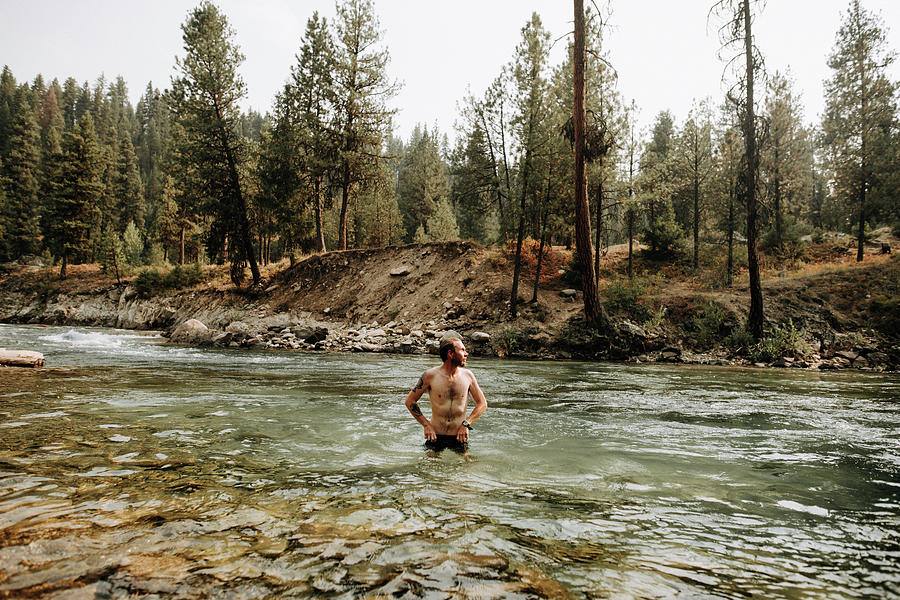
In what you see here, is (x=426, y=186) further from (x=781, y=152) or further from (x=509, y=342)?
(x=509, y=342)

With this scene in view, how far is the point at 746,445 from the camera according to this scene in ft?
18.8

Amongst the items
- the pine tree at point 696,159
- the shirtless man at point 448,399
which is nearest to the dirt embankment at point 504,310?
the pine tree at point 696,159

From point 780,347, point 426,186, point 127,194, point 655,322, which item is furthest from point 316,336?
point 127,194

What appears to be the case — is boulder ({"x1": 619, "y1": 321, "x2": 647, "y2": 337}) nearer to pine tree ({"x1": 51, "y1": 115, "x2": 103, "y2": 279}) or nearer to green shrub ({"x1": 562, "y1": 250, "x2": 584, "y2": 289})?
green shrub ({"x1": 562, "y1": 250, "x2": 584, "y2": 289})

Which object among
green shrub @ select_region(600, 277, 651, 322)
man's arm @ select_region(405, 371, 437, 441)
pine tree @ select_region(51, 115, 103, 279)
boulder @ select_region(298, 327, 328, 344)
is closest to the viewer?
man's arm @ select_region(405, 371, 437, 441)

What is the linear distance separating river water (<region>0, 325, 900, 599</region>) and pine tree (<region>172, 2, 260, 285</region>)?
2262 centimetres

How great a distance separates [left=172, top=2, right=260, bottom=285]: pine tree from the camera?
27141 mm

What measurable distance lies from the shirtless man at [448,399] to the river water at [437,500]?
0.22 metres

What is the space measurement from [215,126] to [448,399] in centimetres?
2838

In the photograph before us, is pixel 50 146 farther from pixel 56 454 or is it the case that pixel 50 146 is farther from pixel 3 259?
pixel 56 454

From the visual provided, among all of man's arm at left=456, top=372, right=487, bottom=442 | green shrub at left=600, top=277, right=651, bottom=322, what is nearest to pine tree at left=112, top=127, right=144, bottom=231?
green shrub at left=600, top=277, right=651, bottom=322

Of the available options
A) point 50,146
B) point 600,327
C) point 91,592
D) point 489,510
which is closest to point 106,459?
point 91,592

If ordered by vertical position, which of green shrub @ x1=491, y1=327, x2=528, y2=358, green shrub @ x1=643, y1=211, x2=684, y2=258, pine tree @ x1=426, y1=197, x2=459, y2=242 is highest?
pine tree @ x1=426, y1=197, x2=459, y2=242

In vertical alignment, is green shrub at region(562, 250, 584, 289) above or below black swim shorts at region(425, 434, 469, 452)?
above
